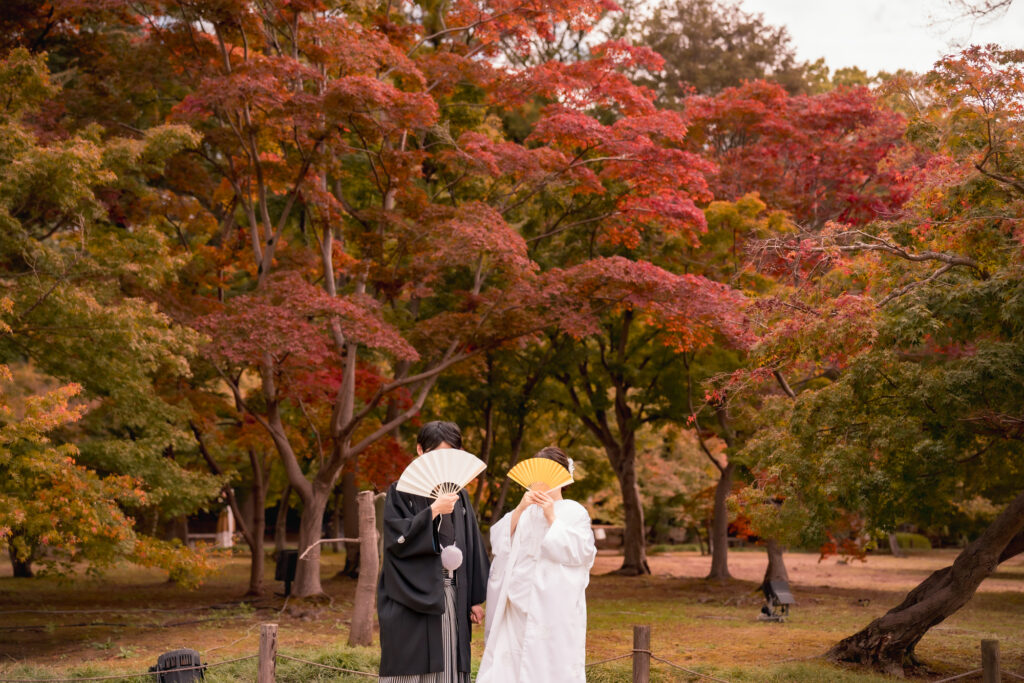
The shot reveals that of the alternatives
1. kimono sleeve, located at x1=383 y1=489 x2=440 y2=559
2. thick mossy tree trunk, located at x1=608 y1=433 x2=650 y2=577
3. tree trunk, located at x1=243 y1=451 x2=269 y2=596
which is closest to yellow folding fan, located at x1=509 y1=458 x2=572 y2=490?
kimono sleeve, located at x1=383 y1=489 x2=440 y2=559

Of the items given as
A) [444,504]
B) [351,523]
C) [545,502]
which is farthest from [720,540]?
[444,504]

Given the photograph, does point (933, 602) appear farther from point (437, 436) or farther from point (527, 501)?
point (437, 436)

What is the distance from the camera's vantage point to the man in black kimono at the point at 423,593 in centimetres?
460

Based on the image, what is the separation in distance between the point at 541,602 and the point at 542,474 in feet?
2.27

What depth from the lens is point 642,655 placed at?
5.91 meters

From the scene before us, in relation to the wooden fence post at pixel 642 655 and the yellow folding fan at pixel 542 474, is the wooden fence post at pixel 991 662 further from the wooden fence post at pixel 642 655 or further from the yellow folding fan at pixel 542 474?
the yellow folding fan at pixel 542 474

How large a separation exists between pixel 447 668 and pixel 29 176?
21.8 ft

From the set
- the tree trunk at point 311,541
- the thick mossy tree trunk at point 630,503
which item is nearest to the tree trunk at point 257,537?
the tree trunk at point 311,541

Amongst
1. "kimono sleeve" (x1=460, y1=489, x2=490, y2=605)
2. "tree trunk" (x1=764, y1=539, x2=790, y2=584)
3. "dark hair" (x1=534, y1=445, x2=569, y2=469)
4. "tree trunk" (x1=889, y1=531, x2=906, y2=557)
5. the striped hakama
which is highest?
"dark hair" (x1=534, y1=445, x2=569, y2=469)

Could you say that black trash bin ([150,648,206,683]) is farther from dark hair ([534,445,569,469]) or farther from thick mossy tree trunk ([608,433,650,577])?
thick mossy tree trunk ([608,433,650,577])

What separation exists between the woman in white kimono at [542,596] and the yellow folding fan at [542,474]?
6cm

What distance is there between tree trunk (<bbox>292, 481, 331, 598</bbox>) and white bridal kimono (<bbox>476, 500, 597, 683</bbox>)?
8474 mm

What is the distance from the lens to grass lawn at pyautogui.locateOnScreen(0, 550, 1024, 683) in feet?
25.2

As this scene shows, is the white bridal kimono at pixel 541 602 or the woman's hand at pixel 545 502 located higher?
the woman's hand at pixel 545 502
